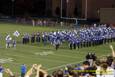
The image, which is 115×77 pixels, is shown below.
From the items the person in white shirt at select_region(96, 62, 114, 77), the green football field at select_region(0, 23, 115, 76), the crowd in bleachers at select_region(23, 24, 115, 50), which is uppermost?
the person in white shirt at select_region(96, 62, 114, 77)

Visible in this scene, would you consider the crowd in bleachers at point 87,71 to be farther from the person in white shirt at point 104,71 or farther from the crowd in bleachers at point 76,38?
the crowd in bleachers at point 76,38

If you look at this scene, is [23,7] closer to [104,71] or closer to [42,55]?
[42,55]

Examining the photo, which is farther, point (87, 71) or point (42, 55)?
point (42, 55)

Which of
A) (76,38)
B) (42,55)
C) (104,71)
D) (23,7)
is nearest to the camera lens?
(104,71)

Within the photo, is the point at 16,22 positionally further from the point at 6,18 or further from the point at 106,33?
the point at 106,33

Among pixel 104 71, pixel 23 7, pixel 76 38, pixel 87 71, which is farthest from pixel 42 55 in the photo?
pixel 23 7

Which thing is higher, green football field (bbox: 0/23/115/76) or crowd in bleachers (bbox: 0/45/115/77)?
crowd in bleachers (bbox: 0/45/115/77)

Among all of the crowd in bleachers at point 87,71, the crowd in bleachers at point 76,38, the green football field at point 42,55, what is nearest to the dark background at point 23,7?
the crowd in bleachers at point 76,38

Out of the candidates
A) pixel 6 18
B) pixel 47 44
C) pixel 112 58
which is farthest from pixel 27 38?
pixel 6 18

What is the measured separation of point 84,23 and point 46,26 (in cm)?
493

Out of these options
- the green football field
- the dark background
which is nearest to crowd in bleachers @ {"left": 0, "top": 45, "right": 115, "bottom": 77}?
the green football field

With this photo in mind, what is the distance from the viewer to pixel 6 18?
60250 mm

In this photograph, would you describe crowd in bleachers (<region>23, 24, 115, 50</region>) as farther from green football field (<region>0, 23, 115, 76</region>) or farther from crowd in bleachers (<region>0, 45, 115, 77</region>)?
crowd in bleachers (<region>0, 45, 115, 77</region>)

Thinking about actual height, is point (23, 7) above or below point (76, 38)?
above
